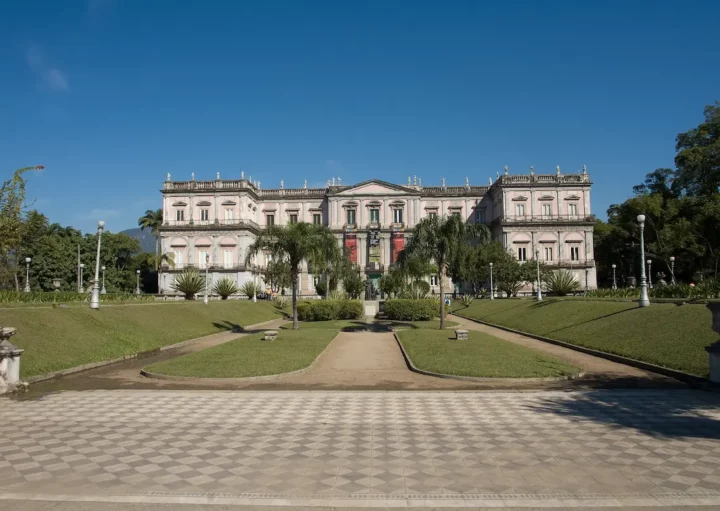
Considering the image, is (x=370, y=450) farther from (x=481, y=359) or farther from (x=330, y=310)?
(x=330, y=310)

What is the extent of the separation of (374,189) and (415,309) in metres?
36.2

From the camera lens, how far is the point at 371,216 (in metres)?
67.1

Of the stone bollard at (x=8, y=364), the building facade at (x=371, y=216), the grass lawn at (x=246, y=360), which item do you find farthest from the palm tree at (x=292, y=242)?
the building facade at (x=371, y=216)

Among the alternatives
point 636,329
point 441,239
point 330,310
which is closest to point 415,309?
point 330,310

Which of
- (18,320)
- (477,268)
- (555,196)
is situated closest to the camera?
(18,320)

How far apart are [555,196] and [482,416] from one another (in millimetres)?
59377

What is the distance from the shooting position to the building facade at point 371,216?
204ft

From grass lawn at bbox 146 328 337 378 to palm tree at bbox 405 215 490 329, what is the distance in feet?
28.4

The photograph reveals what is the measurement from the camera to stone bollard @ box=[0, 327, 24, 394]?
35.7ft

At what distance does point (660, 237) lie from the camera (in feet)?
161

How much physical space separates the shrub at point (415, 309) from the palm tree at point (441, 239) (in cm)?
580

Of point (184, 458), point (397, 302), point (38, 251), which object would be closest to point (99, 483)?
point (184, 458)

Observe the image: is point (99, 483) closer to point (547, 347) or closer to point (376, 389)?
point (376, 389)

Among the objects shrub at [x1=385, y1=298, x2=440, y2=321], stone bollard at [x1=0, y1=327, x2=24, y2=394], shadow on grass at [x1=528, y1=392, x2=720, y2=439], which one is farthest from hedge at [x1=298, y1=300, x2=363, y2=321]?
shadow on grass at [x1=528, y1=392, x2=720, y2=439]
